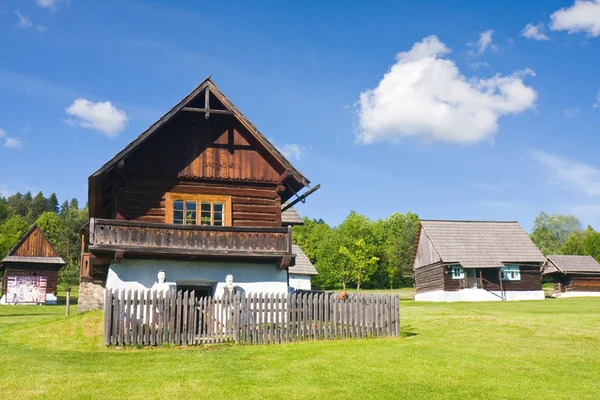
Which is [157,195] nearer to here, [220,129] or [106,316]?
[220,129]

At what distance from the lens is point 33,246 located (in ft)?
172

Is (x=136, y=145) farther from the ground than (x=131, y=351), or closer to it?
farther from the ground

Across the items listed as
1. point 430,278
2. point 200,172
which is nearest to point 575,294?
point 430,278

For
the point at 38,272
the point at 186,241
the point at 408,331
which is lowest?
the point at 408,331

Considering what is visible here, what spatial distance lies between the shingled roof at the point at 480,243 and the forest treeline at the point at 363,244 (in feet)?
54.6

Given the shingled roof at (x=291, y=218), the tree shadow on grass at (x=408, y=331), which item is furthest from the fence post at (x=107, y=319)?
the shingled roof at (x=291, y=218)

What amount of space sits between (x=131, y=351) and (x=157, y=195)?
755 cm

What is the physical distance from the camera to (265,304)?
666 inches

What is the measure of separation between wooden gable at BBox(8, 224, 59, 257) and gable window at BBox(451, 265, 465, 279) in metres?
37.0

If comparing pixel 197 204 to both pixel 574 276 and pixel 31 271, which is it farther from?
pixel 574 276

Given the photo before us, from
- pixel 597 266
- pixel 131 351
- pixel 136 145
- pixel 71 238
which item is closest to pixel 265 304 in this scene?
pixel 131 351

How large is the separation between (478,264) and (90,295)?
104ft

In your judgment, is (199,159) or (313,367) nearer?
(313,367)

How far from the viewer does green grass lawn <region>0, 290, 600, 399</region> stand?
987 cm
